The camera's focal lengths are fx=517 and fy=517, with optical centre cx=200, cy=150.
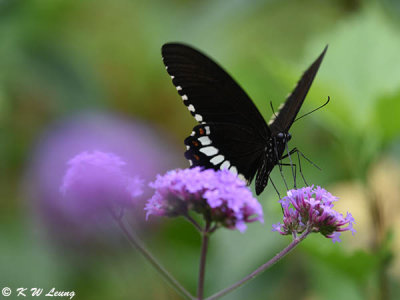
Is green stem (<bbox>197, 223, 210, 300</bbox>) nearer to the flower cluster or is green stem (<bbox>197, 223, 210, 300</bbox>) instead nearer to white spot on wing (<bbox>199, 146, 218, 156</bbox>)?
the flower cluster

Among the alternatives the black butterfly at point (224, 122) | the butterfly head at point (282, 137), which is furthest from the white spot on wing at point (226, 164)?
the butterfly head at point (282, 137)

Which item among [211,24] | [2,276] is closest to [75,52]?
[211,24]

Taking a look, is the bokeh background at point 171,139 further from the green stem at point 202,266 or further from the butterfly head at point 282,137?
the green stem at point 202,266

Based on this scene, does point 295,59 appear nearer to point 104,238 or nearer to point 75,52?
point 75,52

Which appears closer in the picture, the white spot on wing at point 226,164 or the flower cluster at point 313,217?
the flower cluster at point 313,217

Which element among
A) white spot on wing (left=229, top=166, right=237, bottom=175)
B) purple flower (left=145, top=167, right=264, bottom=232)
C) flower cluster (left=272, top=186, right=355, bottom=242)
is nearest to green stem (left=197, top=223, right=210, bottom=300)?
purple flower (left=145, top=167, right=264, bottom=232)

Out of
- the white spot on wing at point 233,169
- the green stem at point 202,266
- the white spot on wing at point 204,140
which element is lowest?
the green stem at point 202,266

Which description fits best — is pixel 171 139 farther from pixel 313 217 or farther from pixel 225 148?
pixel 313 217

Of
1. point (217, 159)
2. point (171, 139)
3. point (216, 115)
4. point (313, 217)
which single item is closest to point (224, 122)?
point (216, 115)

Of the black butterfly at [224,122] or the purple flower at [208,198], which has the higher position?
the black butterfly at [224,122]
